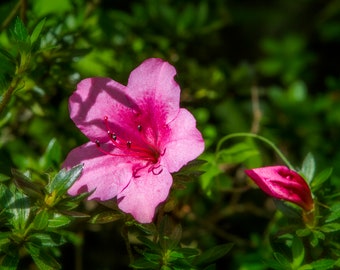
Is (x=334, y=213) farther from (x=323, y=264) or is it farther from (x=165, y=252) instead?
(x=165, y=252)

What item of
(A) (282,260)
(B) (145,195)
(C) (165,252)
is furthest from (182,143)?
(A) (282,260)

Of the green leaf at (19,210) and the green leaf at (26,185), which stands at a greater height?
the green leaf at (26,185)

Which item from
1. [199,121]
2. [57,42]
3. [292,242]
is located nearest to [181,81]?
[199,121]

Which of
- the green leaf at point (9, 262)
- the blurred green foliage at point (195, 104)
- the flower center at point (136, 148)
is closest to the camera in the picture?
the green leaf at point (9, 262)

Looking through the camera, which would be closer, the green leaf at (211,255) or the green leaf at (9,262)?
the green leaf at (9,262)

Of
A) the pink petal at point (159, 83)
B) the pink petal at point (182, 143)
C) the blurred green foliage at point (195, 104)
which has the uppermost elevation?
the pink petal at point (159, 83)

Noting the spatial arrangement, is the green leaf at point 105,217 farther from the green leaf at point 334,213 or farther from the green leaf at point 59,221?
the green leaf at point 334,213

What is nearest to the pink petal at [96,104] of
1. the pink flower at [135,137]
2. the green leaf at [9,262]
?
the pink flower at [135,137]

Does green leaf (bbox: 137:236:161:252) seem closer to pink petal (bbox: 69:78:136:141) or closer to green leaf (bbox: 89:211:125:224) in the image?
green leaf (bbox: 89:211:125:224)
